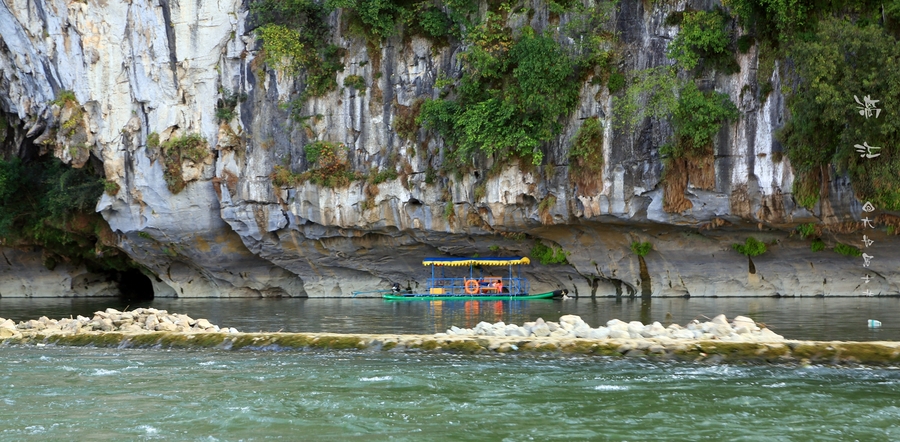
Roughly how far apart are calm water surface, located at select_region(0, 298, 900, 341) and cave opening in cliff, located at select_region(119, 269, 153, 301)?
35.3 feet

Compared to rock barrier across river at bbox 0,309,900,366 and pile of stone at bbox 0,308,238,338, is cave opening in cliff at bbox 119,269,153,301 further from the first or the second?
rock barrier across river at bbox 0,309,900,366

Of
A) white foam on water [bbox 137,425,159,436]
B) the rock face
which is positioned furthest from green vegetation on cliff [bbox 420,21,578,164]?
white foam on water [bbox 137,425,159,436]

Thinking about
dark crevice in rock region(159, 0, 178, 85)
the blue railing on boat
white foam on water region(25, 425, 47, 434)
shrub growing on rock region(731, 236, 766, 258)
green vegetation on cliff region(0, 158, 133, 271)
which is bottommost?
white foam on water region(25, 425, 47, 434)

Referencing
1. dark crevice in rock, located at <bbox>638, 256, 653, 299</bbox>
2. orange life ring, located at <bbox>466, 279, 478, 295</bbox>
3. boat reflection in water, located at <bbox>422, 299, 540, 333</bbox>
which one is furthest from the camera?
orange life ring, located at <bbox>466, 279, 478, 295</bbox>

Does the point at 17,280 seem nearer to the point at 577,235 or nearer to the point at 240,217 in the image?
the point at 240,217

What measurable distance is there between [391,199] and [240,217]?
5.90 m

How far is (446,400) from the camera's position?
9406 mm

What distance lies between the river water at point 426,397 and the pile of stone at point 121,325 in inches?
77.2

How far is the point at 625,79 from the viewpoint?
23.2 meters

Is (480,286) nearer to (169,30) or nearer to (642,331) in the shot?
(169,30)

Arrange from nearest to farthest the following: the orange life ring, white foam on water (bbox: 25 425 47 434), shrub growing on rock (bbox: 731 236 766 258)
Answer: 1. white foam on water (bbox: 25 425 47 434)
2. shrub growing on rock (bbox: 731 236 766 258)
3. the orange life ring

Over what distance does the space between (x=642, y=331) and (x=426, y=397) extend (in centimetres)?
538

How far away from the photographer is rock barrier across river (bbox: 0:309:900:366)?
11414 mm

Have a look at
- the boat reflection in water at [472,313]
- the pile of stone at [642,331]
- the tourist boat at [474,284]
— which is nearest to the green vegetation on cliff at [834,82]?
the pile of stone at [642,331]
